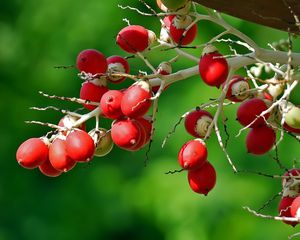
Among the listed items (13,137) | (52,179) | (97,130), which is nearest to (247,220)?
(52,179)

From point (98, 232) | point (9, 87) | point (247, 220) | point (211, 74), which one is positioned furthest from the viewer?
point (9, 87)

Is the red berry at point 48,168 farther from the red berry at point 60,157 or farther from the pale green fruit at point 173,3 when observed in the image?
the pale green fruit at point 173,3

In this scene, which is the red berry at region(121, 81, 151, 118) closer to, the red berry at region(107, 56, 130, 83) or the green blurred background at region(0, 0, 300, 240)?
the red berry at region(107, 56, 130, 83)

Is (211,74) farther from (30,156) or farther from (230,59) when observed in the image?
(30,156)

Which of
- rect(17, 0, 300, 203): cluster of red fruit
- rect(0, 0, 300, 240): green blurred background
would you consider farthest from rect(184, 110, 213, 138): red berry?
rect(0, 0, 300, 240): green blurred background

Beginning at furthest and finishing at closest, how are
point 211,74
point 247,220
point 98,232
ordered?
point 98,232
point 247,220
point 211,74

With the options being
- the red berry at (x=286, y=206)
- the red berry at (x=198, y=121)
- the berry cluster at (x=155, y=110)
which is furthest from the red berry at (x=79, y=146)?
the red berry at (x=286, y=206)

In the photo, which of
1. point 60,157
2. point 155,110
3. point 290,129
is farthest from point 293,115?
point 60,157
